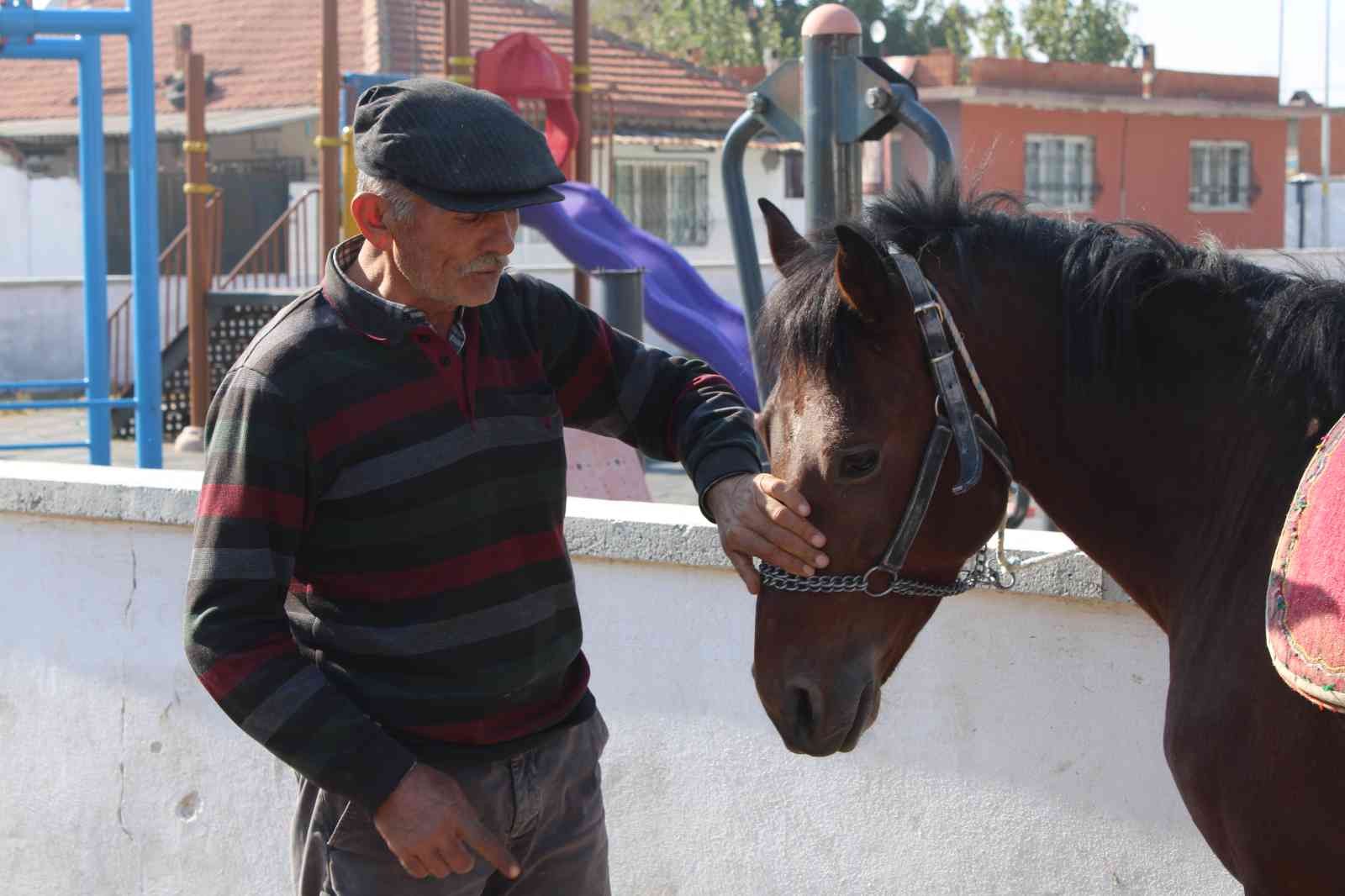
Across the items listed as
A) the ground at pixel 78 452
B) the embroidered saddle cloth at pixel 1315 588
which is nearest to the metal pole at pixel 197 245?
the ground at pixel 78 452

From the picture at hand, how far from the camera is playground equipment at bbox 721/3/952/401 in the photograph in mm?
4609

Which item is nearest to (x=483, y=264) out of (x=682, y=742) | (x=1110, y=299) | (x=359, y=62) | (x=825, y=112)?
(x=1110, y=299)

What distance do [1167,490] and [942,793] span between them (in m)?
1.23

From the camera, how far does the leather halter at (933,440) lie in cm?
216

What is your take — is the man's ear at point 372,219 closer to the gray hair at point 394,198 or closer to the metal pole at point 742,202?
the gray hair at point 394,198

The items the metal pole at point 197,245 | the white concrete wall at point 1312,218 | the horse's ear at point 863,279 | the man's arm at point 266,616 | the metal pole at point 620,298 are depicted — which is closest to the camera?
the man's arm at point 266,616

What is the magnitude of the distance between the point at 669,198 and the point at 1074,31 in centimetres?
2923

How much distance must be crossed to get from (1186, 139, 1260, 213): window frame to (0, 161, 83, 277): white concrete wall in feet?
64.8

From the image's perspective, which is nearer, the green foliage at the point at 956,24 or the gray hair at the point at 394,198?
the gray hair at the point at 394,198

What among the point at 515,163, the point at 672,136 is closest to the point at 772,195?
the point at 672,136

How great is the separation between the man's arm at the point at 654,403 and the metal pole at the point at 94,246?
5.12 metres

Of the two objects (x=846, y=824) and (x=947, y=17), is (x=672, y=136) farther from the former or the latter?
(x=947, y=17)

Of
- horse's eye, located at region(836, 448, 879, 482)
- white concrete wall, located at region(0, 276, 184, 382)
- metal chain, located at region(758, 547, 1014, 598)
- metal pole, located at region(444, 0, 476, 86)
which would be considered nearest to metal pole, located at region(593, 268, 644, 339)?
metal pole, located at region(444, 0, 476, 86)

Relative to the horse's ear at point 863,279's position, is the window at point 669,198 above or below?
above
